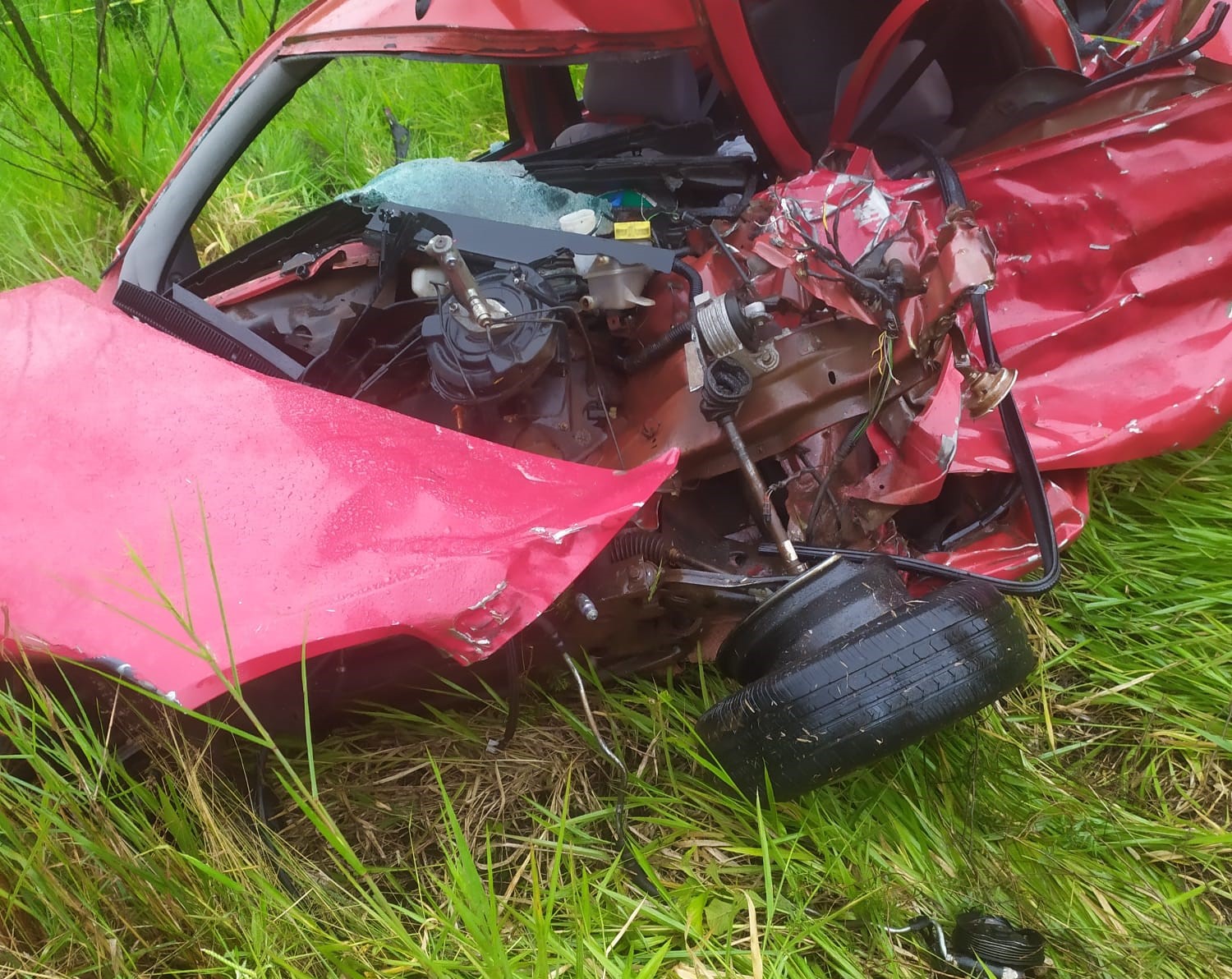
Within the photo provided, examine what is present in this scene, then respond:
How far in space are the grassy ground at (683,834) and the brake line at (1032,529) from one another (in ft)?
1.12

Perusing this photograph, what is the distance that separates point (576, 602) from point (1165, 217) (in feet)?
4.62

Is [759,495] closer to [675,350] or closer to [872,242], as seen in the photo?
[675,350]

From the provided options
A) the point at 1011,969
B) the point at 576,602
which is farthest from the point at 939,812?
the point at 576,602

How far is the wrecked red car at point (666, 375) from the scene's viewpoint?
1170 millimetres

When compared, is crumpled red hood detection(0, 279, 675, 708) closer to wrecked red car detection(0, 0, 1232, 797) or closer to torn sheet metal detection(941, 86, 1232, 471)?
wrecked red car detection(0, 0, 1232, 797)

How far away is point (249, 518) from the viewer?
3.92 ft

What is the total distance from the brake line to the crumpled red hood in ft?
1.50

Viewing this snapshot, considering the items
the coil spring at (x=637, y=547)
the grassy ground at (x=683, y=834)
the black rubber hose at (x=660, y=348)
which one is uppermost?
the black rubber hose at (x=660, y=348)

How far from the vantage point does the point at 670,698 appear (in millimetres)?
1652

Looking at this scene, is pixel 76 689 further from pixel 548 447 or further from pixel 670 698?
pixel 670 698

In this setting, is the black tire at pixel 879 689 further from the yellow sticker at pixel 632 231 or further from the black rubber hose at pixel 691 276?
the yellow sticker at pixel 632 231

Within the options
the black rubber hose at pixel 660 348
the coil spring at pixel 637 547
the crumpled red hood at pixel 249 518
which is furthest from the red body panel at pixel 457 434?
the black rubber hose at pixel 660 348

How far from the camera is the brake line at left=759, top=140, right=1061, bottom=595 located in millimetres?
1411

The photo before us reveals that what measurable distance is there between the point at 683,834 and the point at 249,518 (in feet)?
3.17
